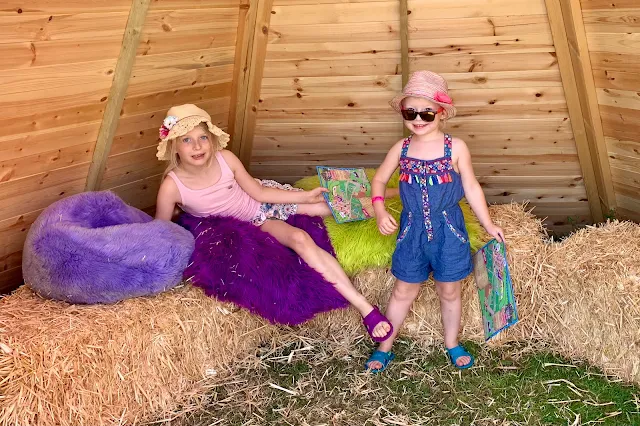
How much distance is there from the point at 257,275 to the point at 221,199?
49 centimetres

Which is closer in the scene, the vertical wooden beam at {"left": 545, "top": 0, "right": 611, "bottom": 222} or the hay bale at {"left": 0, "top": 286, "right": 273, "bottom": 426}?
the hay bale at {"left": 0, "top": 286, "right": 273, "bottom": 426}

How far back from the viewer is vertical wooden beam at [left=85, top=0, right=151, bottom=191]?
279cm

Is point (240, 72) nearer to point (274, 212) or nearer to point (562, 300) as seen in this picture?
point (274, 212)

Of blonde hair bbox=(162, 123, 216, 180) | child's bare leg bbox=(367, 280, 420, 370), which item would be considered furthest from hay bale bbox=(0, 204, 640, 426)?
blonde hair bbox=(162, 123, 216, 180)

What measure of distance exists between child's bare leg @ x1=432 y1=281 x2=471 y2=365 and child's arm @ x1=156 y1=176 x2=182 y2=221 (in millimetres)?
1234

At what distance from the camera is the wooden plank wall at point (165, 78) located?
3017mm

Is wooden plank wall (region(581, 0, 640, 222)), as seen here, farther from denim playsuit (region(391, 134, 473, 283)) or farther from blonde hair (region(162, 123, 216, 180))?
blonde hair (region(162, 123, 216, 180))

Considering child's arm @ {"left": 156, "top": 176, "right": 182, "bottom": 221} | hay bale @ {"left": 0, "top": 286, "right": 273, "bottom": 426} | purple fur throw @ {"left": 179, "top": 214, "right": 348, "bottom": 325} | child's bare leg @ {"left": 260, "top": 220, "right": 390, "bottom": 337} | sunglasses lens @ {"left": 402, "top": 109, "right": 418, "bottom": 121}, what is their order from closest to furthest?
hay bale @ {"left": 0, "top": 286, "right": 273, "bottom": 426}
sunglasses lens @ {"left": 402, "top": 109, "right": 418, "bottom": 121}
purple fur throw @ {"left": 179, "top": 214, "right": 348, "bottom": 325}
child's bare leg @ {"left": 260, "top": 220, "right": 390, "bottom": 337}
child's arm @ {"left": 156, "top": 176, "right": 182, "bottom": 221}

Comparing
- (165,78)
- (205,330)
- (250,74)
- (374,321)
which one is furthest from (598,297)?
(165,78)

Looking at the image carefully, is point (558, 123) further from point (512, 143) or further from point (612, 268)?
point (612, 268)

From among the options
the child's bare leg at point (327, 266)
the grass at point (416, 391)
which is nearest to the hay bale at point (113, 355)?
the grass at point (416, 391)

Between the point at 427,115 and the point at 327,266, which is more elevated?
the point at 427,115

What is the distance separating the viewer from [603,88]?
3.13 metres

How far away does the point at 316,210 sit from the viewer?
337cm
